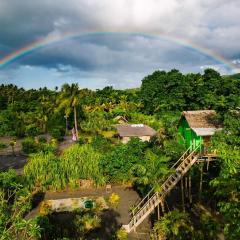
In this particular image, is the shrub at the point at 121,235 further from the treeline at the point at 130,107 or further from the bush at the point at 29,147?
the treeline at the point at 130,107

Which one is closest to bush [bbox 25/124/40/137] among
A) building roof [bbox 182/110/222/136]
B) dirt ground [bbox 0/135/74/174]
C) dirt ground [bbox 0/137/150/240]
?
dirt ground [bbox 0/135/74/174]

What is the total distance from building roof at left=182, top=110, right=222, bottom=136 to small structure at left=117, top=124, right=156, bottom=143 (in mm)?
16903

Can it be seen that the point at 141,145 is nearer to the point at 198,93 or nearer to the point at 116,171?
the point at 116,171

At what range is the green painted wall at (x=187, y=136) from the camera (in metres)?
27.3

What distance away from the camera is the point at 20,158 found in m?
44.8

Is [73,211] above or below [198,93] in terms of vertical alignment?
below

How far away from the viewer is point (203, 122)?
28312 millimetres

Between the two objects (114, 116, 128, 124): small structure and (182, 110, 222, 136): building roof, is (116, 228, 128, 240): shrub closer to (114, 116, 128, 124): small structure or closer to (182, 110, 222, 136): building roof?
(182, 110, 222, 136): building roof

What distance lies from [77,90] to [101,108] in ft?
75.8

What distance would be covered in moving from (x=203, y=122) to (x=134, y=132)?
800 inches

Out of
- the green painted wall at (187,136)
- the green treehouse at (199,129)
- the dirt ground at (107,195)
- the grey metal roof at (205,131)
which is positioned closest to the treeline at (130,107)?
the dirt ground at (107,195)

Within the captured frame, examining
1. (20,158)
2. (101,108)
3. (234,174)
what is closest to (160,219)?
(234,174)

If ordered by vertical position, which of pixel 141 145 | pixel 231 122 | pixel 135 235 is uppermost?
pixel 231 122

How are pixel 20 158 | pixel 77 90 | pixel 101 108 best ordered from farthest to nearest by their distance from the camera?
pixel 101 108 → pixel 77 90 → pixel 20 158
